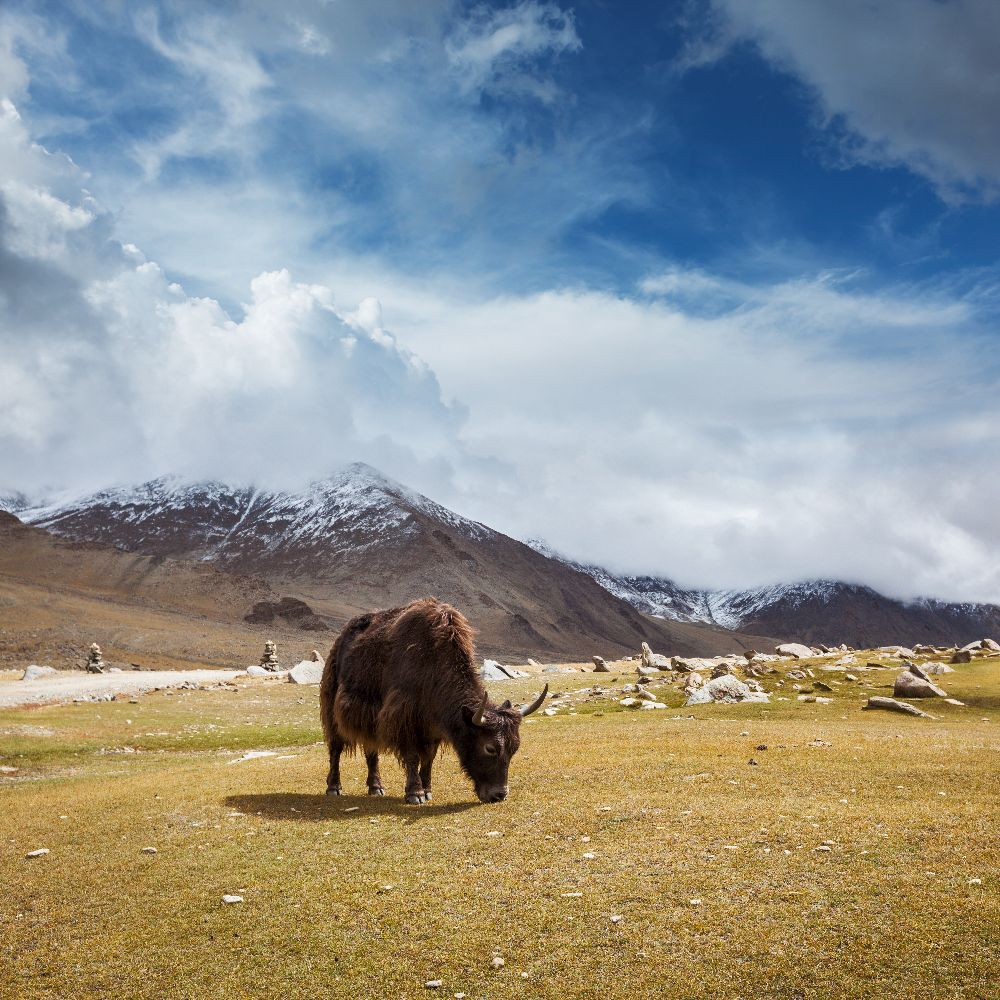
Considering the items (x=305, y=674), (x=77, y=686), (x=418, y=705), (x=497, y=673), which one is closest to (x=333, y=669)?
(x=418, y=705)

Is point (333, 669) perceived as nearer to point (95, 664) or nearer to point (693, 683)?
point (693, 683)

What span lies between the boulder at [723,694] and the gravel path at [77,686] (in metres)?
34.2

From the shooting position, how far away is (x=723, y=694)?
29.4 meters

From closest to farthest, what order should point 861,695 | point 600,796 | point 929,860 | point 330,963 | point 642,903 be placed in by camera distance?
point 330,963, point 642,903, point 929,860, point 600,796, point 861,695

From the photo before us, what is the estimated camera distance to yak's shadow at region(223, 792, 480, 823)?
12.1m

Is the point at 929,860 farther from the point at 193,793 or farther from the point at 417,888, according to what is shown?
the point at 193,793

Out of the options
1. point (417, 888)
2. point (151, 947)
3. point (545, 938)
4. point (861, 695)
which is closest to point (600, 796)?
point (417, 888)

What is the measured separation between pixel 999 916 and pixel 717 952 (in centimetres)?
247

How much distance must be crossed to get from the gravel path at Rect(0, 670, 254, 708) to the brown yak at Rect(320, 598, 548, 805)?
3376 centimetres

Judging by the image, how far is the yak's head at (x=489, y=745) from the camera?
1228 centimetres

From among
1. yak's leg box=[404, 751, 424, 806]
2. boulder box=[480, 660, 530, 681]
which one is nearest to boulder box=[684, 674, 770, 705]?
yak's leg box=[404, 751, 424, 806]

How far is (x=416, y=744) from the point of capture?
13492 mm

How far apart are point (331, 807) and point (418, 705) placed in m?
2.23

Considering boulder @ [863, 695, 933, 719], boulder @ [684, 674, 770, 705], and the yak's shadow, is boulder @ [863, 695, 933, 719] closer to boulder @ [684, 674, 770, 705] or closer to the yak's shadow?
boulder @ [684, 674, 770, 705]
